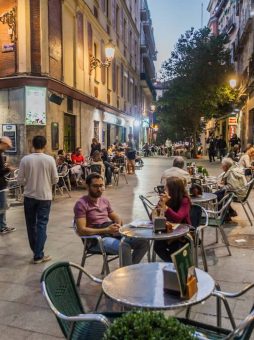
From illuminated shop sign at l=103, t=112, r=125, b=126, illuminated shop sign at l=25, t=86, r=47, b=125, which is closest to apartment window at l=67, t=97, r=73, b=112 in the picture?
illuminated shop sign at l=25, t=86, r=47, b=125

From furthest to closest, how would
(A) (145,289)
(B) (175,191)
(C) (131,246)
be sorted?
(B) (175,191), (C) (131,246), (A) (145,289)

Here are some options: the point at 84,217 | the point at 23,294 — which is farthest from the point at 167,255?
the point at 23,294

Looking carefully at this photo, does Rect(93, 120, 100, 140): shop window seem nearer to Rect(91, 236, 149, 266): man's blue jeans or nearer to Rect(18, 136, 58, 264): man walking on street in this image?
Rect(18, 136, 58, 264): man walking on street

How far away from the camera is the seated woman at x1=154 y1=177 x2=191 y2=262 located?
4.46 metres

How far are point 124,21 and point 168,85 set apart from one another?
6228mm

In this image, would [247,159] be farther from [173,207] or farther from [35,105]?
[173,207]

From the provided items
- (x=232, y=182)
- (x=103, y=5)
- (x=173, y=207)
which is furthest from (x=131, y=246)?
(x=103, y=5)

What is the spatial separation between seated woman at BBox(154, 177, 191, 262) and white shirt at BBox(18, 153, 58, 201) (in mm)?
1856

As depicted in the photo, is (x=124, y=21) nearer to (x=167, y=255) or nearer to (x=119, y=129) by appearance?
(x=119, y=129)

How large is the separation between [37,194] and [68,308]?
298cm

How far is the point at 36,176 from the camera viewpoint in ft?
18.4

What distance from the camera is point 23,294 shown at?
14.7 ft

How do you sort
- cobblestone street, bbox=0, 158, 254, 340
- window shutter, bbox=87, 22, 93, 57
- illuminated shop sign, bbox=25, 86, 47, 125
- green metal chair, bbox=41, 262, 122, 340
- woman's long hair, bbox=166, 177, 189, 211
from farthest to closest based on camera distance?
window shutter, bbox=87, 22, 93, 57 → illuminated shop sign, bbox=25, 86, 47, 125 → woman's long hair, bbox=166, 177, 189, 211 → cobblestone street, bbox=0, 158, 254, 340 → green metal chair, bbox=41, 262, 122, 340

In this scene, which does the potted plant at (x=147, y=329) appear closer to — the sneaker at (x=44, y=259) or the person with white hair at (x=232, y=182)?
the sneaker at (x=44, y=259)
